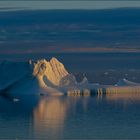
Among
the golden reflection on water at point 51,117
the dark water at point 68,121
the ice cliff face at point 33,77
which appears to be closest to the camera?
the dark water at point 68,121

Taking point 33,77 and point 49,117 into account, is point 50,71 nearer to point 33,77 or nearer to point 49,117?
point 33,77

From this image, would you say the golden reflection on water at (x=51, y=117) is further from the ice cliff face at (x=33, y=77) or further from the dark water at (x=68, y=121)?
the ice cliff face at (x=33, y=77)

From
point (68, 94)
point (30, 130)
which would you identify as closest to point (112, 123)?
point (30, 130)

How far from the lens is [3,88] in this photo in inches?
2042

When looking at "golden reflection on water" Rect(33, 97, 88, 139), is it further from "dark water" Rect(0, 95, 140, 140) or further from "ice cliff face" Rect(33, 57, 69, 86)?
"ice cliff face" Rect(33, 57, 69, 86)

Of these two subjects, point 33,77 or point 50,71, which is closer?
point 33,77

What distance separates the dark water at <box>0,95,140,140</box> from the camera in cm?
Result: 2745

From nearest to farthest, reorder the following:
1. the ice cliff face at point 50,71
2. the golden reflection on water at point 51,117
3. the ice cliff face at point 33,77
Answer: the golden reflection on water at point 51,117
the ice cliff face at point 50,71
the ice cliff face at point 33,77

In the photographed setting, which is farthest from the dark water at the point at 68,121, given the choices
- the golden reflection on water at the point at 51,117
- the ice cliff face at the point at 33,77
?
the ice cliff face at the point at 33,77

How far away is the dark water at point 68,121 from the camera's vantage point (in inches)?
1081

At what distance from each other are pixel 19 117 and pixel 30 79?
15.1m

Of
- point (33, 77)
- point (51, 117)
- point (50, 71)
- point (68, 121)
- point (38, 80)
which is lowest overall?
point (68, 121)

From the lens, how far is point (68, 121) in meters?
33.0

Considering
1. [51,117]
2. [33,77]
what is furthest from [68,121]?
[33,77]
